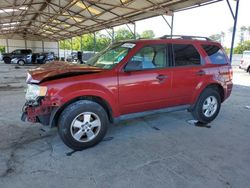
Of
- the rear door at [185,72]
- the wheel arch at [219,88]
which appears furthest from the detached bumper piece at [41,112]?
the wheel arch at [219,88]

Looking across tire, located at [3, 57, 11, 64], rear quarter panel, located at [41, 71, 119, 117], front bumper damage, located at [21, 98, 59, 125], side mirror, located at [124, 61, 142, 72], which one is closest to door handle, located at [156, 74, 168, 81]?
side mirror, located at [124, 61, 142, 72]

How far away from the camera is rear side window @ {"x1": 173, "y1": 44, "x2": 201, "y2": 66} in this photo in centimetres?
422

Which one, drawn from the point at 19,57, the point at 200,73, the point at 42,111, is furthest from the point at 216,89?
the point at 19,57

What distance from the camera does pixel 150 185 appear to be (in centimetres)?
256

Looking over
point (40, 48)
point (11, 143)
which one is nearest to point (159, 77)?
point (11, 143)

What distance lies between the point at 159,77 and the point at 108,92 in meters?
1.04

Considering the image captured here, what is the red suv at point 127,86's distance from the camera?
10.6ft

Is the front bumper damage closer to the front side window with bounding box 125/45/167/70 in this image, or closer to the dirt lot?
the dirt lot

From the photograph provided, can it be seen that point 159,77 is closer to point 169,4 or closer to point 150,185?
point 150,185

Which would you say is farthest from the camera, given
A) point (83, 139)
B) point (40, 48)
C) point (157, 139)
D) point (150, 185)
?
point (40, 48)

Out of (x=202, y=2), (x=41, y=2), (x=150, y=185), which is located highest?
(x=41, y=2)

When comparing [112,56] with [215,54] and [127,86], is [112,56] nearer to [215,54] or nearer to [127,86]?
[127,86]

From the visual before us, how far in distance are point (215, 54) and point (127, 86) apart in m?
2.36

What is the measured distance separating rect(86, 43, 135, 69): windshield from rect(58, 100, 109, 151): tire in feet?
2.63
